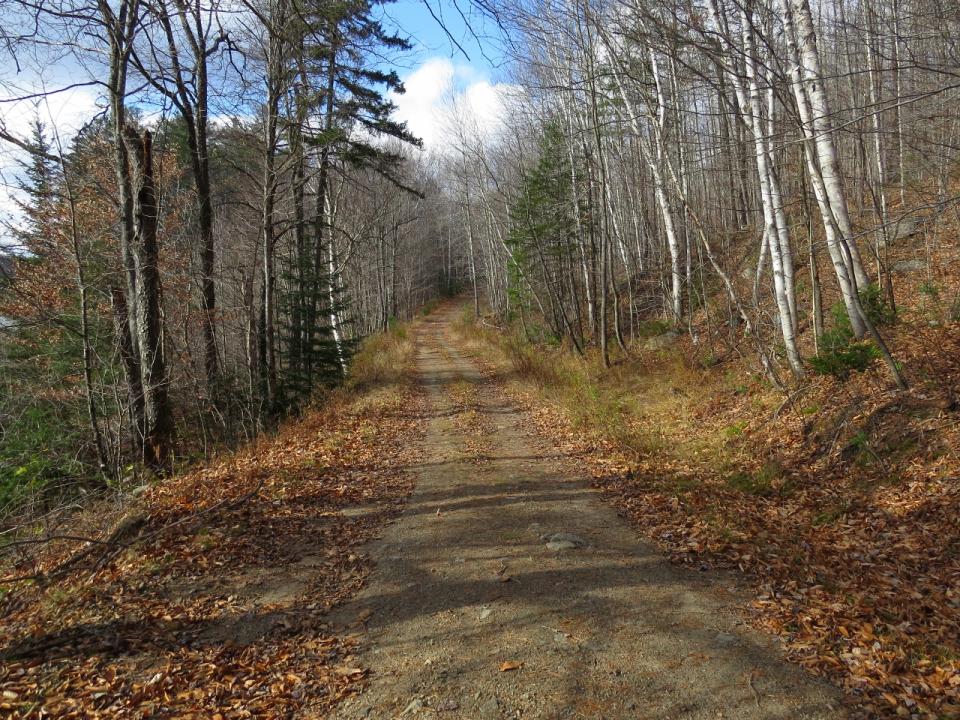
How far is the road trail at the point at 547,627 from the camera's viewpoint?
3.39m

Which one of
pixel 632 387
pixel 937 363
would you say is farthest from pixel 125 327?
pixel 937 363

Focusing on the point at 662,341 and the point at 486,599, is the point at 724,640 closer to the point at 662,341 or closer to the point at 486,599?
the point at 486,599

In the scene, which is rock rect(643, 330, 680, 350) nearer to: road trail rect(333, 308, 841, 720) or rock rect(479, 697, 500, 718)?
road trail rect(333, 308, 841, 720)

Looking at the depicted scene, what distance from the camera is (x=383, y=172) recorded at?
1667cm

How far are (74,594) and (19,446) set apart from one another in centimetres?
719

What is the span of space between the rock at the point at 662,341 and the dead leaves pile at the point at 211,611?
11.0 m

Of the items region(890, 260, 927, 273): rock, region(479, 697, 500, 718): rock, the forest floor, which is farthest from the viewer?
region(890, 260, 927, 273): rock

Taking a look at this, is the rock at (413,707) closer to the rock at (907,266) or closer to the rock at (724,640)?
the rock at (724,640)

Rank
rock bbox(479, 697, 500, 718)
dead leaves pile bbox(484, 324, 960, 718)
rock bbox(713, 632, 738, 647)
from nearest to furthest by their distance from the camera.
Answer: rock bbox(479, 697, 500, 718) < dead leaves pile bbox(484, 324, 960, 718) < rock bbox(713, 632, 738, 647)

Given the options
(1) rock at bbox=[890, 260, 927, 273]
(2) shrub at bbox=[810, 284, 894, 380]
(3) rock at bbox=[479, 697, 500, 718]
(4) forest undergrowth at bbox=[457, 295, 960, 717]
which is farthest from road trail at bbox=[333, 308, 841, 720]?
(1) rock at bbox=[890, 260, 927, 273]

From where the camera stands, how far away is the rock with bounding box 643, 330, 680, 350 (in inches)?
660

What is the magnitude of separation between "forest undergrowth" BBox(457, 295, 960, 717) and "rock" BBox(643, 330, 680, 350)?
4656 millimetres

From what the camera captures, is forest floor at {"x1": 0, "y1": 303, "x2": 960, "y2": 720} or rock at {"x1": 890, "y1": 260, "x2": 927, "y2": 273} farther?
rock at {"x1": 890, "y1": 260, "x2": 927, "y2": 273}

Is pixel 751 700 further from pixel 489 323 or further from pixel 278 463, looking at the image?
pixel 489 323
